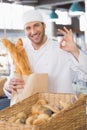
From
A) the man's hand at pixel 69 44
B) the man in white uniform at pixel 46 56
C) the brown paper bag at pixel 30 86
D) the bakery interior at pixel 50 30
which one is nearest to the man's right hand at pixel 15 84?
the brown paper bag at pixel 30 86

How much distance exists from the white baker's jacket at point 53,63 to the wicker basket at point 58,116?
589 millimetres

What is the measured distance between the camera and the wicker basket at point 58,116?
1.11 metres

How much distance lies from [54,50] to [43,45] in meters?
0.09

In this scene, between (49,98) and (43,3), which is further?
(43,3)

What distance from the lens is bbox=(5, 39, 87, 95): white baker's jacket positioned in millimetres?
2059

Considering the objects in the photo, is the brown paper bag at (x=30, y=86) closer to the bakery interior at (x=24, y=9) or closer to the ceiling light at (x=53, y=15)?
the bakery interior at (x=24, y=9)

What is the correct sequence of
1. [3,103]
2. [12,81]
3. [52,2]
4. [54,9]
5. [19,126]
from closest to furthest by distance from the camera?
[19,126]
[12,81]
[3,103]
[52,2]
[54,9]

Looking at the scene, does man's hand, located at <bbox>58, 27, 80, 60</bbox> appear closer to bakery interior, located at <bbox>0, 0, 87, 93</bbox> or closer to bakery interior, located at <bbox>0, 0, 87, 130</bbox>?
bakery interior, located at <bbox>0, 0, 87, 130</bbox>

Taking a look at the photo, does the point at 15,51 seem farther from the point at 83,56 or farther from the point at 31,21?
the point at 83,56

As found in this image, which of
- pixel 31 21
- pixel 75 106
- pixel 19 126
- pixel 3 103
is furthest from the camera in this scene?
pixel 3 103

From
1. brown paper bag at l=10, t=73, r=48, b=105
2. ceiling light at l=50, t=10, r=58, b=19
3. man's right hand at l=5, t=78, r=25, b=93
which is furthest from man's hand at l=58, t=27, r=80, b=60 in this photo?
ceiling light at l=50, t=10, r=58, b=19

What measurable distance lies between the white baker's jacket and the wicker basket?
1.93ft

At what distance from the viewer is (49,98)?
58.1 inches

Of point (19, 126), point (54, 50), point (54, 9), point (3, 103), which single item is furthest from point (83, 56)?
point (54, 9)
